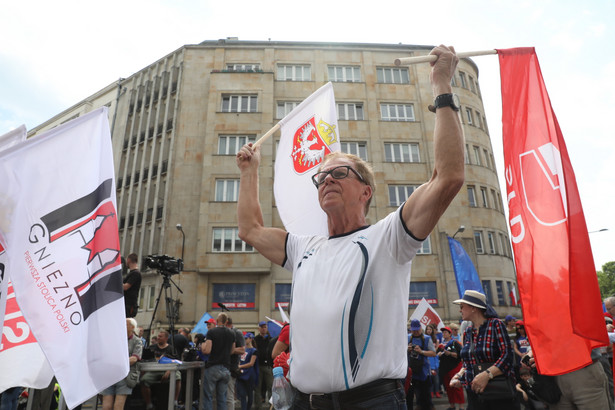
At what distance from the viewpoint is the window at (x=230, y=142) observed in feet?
91.2

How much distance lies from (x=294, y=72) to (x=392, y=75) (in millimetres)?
7533

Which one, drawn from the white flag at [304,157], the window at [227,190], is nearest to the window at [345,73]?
the window at [227,190]

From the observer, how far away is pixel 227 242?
83.9 feet

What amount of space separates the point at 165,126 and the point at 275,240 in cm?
3054

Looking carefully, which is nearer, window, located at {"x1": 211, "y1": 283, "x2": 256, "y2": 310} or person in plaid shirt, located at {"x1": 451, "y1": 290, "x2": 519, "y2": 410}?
person in plaid shirt, located at {"x1": 451, "y1": 290, "x2": 519, "y2": 410}

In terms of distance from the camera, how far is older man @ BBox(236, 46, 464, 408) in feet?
5.54

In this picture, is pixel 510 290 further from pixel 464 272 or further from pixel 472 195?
pixel 464 272

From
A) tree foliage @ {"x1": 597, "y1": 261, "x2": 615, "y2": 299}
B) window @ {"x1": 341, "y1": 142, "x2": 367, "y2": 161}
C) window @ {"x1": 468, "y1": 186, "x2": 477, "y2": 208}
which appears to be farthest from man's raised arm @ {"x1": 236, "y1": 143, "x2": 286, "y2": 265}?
tree foliage @ {"x1": 597, "y1": 261, "x2": 615, "y2": 299}

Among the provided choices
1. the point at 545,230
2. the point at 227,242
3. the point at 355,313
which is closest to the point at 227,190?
the point at 227,242

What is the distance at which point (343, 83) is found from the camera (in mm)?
30469

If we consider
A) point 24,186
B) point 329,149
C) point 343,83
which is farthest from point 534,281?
point 343,83

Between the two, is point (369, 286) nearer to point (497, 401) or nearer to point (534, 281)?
point (534, 281)

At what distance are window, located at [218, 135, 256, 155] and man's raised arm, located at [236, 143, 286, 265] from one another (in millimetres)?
25409

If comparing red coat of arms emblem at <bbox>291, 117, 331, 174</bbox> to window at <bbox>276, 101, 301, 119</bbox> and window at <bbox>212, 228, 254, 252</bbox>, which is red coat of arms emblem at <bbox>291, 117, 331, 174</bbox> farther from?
window at <bbox>276, 101, 301, 119</bbox>
